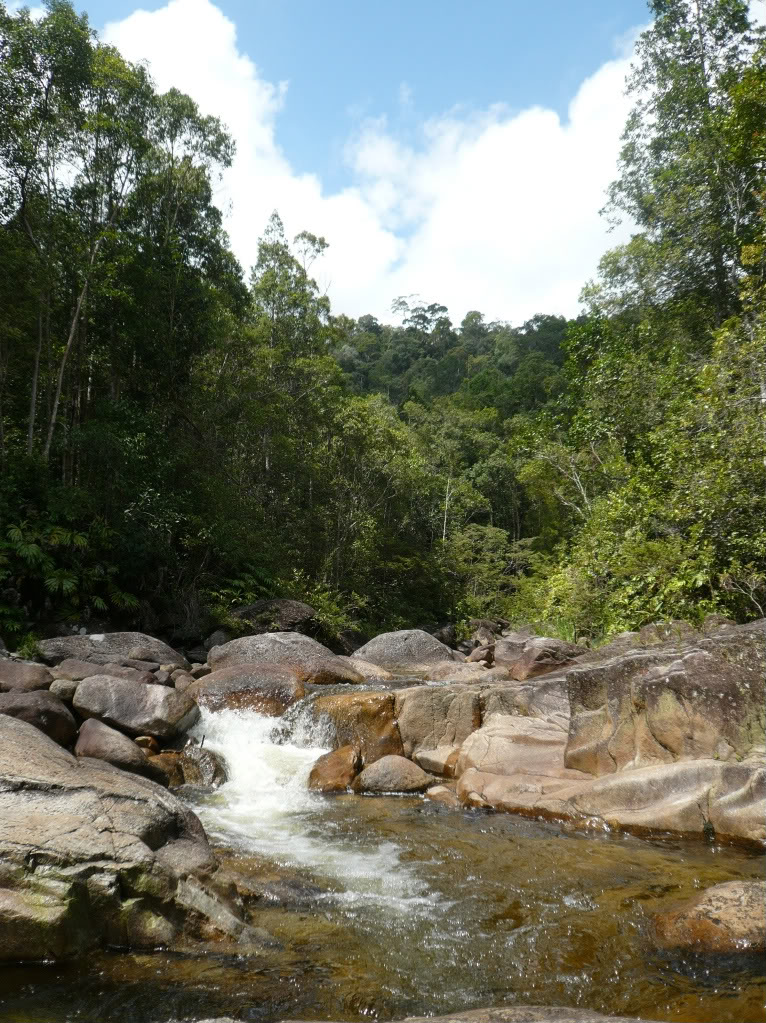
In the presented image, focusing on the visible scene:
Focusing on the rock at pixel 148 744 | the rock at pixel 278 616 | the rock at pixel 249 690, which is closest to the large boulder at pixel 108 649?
the rock at pixel 249 690

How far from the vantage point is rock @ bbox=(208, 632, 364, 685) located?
1182 cm

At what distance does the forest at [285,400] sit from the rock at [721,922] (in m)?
7.24

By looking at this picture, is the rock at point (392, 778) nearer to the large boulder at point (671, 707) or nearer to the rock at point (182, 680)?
the large boulder at point (671, 707)

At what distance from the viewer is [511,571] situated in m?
34.1

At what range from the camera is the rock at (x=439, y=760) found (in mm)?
8438

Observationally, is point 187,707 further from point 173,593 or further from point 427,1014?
point 173,593

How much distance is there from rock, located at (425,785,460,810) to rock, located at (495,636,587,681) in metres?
3.86

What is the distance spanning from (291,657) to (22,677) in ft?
16.3

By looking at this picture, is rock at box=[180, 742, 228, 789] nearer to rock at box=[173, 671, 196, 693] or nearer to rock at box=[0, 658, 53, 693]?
rock at box=[0, 658, 53, 693]

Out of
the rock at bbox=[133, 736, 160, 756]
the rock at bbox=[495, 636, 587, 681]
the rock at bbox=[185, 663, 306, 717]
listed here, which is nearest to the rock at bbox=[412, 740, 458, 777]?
the rock at bbox=[185, 663, 306, 717]

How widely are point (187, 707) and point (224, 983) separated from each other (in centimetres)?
598

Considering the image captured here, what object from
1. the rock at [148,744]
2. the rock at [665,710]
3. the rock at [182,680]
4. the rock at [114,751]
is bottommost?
the rock at [148,744]

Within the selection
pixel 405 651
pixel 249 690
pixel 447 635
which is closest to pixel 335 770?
pixel 249 690

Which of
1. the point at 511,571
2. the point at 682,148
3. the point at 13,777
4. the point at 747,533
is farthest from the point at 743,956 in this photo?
the point at 511,571
